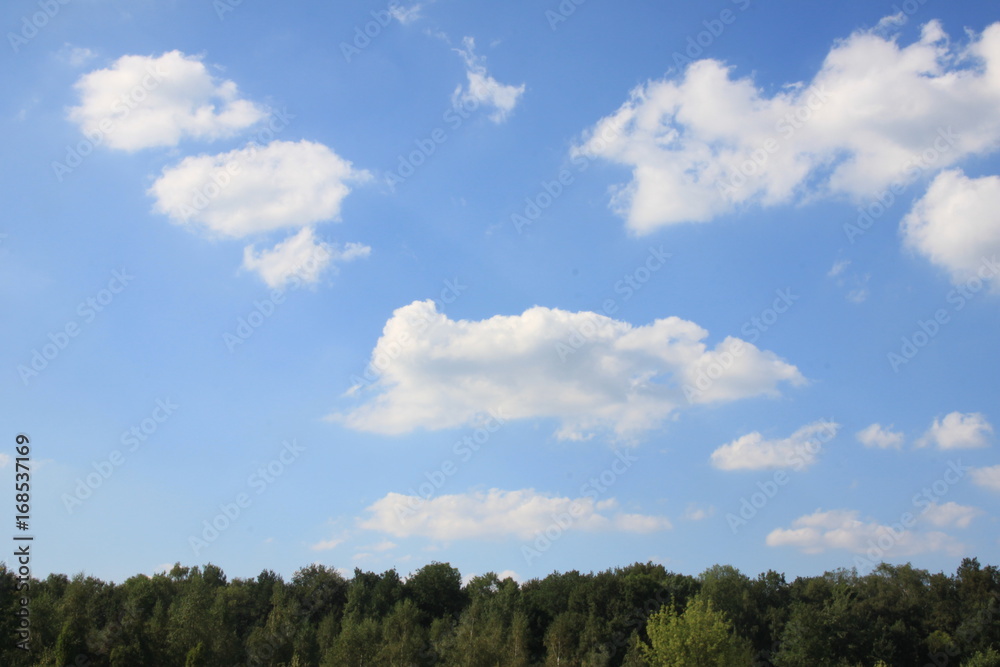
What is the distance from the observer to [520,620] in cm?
6544

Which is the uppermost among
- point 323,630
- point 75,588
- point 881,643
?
point 75,588

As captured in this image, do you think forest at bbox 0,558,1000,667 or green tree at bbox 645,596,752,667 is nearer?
green tree at bbox 645,596,752,667

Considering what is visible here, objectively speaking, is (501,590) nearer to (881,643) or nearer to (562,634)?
(562,634)

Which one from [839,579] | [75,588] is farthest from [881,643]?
[75,588]

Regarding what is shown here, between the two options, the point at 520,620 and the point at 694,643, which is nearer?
the point at 694,643

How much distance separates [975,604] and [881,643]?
1435 cm

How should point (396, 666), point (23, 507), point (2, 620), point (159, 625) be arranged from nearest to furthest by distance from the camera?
point (23, 507) < point (2, 620) < point (396, 666) < point (159, 625)

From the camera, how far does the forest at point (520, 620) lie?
6091 centimetres

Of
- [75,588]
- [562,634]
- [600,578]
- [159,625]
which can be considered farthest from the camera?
[600,578]

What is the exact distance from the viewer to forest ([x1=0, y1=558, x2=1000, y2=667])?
60.9 m

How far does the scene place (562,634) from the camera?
72.8 m

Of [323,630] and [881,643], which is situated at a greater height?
[323,630]

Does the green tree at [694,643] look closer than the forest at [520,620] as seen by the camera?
Yes

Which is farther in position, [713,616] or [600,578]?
[600,578]
